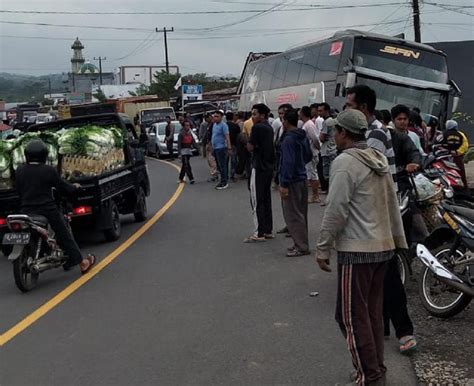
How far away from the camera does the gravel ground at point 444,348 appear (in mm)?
4391

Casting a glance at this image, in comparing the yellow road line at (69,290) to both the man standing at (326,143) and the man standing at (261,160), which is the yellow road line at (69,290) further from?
the man standing at (326,143)

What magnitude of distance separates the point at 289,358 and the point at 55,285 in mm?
3584

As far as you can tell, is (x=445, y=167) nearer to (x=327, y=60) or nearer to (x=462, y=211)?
(x=462, y=211)

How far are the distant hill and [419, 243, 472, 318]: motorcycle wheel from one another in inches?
5395

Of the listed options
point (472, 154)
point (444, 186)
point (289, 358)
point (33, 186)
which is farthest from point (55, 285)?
point (472, 154)

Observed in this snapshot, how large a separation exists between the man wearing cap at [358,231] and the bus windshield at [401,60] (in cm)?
1230

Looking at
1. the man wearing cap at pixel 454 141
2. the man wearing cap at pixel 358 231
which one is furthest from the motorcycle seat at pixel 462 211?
the man wearing cap at pixel 454 141

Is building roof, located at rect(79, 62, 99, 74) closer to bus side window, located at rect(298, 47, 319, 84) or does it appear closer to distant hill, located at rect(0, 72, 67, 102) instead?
distant hill, located at rect(0, 72, 67, 102)

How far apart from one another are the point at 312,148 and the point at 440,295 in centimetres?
657

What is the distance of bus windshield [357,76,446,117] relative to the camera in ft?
50.9

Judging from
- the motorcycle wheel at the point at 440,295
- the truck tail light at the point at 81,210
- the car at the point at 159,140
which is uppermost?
the truck tail light at the point at 81,210

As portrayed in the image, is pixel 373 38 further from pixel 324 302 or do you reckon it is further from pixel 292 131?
pixel 324 302

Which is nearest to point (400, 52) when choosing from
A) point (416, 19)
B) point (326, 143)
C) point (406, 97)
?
point (406, 97)

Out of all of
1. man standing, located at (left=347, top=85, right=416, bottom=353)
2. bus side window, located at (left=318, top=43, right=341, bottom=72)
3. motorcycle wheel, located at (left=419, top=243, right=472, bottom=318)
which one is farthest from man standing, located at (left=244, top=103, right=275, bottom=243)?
bus side window, located at (left=318, top=43, right=341, bottom=72)
